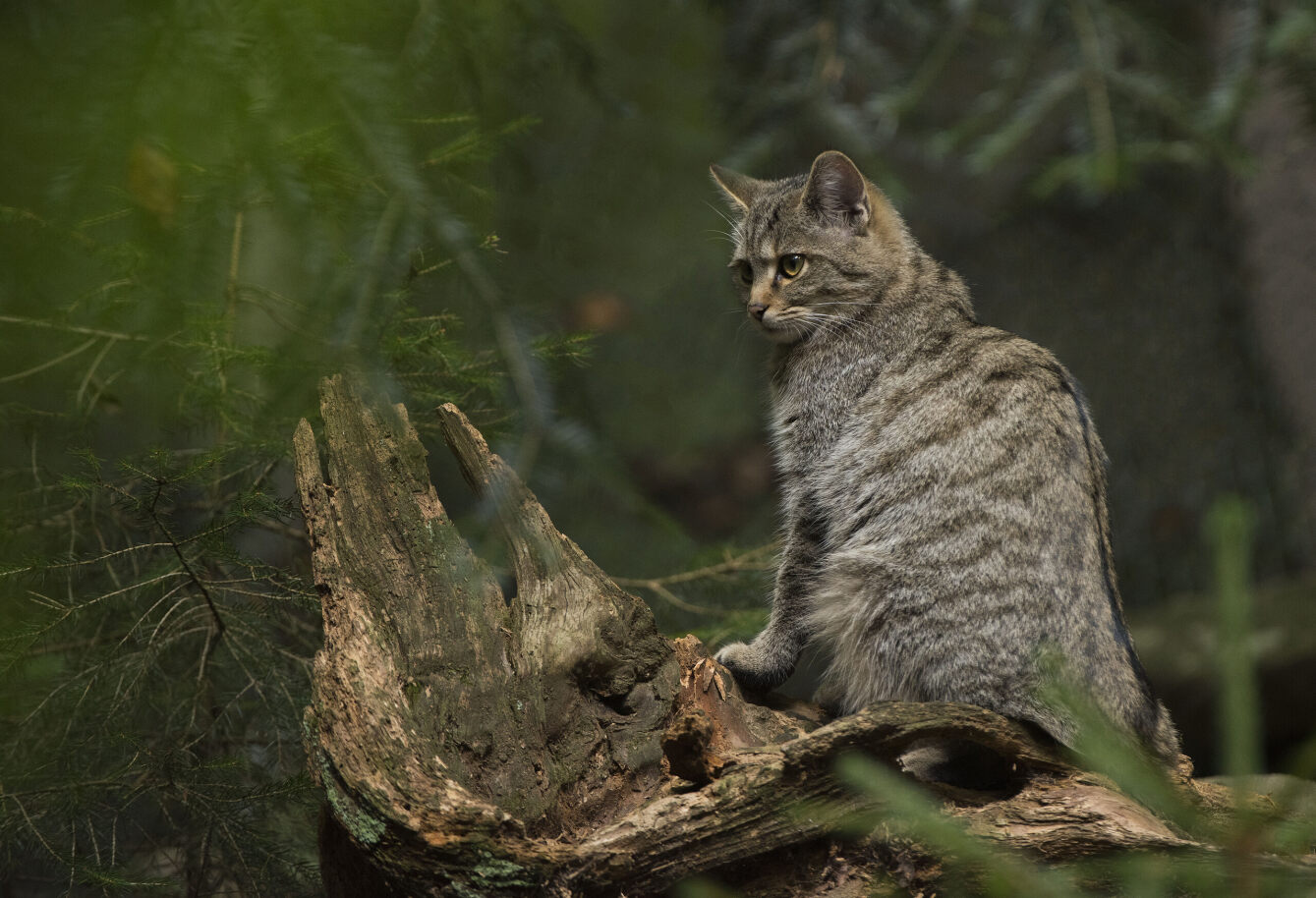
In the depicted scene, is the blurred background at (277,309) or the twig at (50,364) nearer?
the blurred background at (277,309)

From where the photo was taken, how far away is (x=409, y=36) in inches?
106

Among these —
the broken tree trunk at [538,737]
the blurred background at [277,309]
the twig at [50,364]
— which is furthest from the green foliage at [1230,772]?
the twig at [50,364]

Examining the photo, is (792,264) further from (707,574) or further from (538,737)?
(538,737)

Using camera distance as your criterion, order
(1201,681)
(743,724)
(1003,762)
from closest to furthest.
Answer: (1003,762) < (743,724) < (1201,681)

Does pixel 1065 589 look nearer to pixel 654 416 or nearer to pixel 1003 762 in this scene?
pixel 1003 762

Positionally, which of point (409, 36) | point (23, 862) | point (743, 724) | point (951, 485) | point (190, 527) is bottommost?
point (23, 862)

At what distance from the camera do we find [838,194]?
3326mm

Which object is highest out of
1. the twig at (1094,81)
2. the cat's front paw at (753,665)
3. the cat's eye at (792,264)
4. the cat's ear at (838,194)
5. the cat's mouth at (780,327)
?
the twig at (1094,81)

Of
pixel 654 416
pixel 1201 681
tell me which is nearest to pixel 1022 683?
pixel 1201 681

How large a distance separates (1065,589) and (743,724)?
87cm

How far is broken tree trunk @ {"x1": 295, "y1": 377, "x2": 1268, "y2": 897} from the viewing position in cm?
194

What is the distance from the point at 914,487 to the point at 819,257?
0.91 meters

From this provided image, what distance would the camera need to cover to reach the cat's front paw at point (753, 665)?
9.45 ft

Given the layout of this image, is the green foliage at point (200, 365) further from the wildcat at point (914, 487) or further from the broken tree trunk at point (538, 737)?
the wildcat at point (914, 487)
